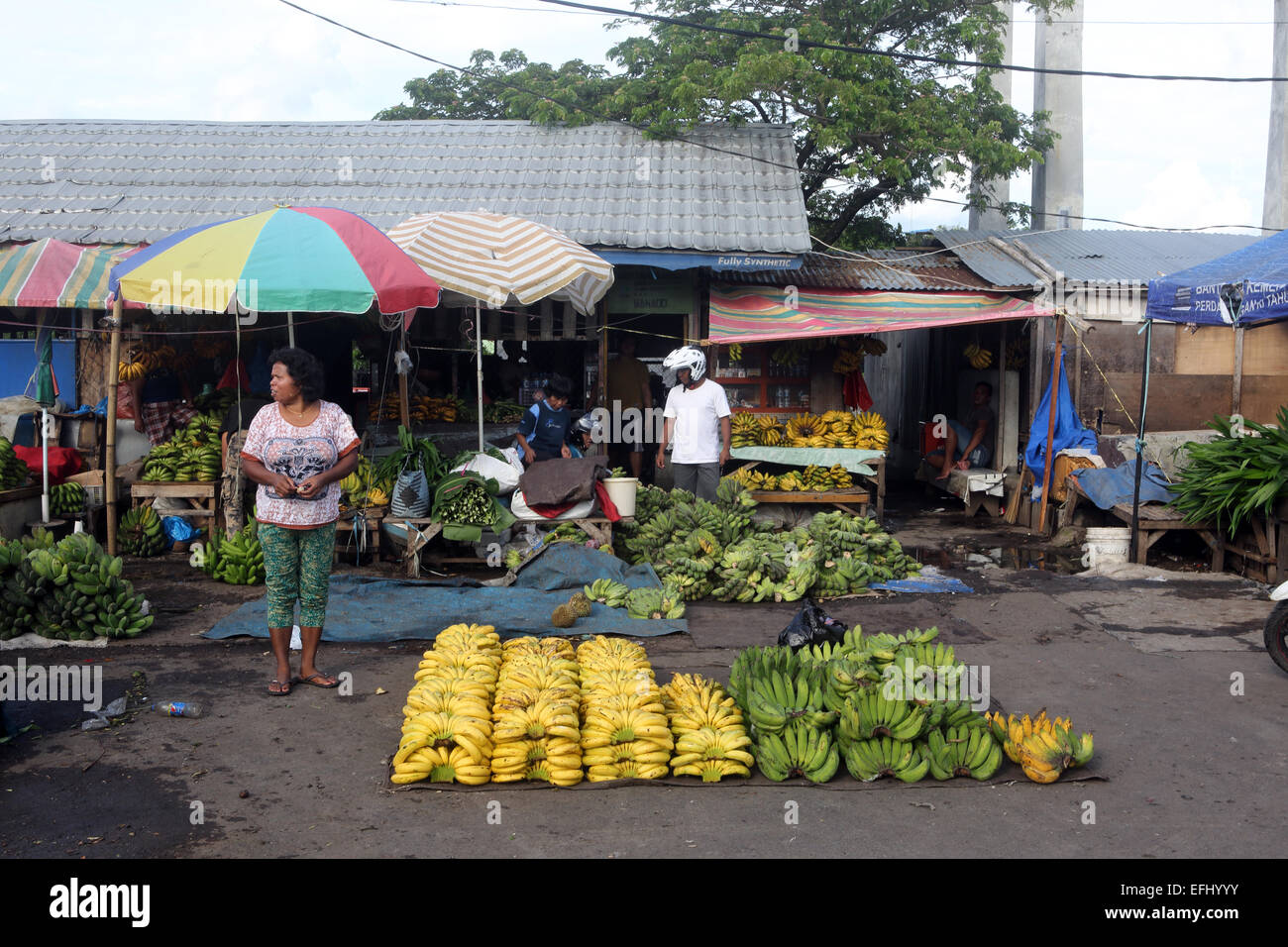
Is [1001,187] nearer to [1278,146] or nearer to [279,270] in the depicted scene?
[1278,146]

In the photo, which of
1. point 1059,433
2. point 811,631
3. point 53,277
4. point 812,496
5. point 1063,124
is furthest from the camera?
point 1063,124

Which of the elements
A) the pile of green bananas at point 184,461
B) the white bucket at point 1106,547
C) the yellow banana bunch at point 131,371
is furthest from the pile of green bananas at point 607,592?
the yellow banana bunch at point 131,371

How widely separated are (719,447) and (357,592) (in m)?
3.55

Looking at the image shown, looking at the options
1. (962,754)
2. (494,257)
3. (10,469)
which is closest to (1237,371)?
(494,257)

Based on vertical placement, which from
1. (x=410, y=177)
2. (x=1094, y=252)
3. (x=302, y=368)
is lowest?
(x=302, y=368)

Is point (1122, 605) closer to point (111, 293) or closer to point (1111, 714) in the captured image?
point (1111, 714)

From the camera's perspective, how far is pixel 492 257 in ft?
30.2

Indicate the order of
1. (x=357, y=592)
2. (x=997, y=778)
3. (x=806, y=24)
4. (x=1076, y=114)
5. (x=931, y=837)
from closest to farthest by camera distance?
(x=931, y=837), (x=997, y=778), (x=357, y=592), (x=806, y=24), (x=1076, y=114)

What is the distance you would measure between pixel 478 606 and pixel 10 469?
16.4 feet

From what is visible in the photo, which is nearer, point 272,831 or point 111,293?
point 272,831

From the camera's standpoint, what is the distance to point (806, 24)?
14.3 metres

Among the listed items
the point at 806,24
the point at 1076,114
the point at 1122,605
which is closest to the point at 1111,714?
the point at 1122,605

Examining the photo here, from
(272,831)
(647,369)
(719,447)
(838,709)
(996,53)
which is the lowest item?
(272,831)

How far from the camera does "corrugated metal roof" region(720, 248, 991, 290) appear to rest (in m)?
12.0
